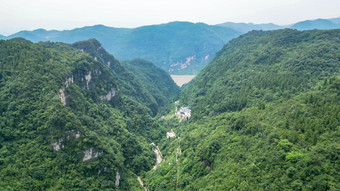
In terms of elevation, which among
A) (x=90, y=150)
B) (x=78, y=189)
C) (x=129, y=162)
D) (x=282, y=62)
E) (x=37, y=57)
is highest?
(x=37, y=57)

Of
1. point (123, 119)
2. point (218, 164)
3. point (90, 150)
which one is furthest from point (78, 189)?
point (123, 119)

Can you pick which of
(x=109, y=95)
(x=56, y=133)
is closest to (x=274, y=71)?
(x=109, y=95)

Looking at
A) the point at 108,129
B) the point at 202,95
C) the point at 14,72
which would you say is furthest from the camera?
the point at 202,95

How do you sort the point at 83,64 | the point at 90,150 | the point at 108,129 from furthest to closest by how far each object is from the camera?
the point at 83,64, the point at 108,129, the point at 90,150

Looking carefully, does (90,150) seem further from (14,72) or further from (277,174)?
(277,174)

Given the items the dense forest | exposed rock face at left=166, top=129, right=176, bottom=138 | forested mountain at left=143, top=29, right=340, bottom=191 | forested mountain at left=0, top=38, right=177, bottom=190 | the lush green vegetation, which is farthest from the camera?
exposed rock face at left=166, top=129, right=176, bottom=138

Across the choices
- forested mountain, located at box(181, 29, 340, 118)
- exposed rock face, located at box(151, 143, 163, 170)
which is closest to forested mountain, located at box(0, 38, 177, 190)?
exposed rock face, located at box(151, 143, 163, 170)

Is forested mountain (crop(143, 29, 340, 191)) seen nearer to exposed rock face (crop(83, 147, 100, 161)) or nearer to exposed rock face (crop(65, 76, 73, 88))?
exposed rock face (crop(83, 147, 100, 161))

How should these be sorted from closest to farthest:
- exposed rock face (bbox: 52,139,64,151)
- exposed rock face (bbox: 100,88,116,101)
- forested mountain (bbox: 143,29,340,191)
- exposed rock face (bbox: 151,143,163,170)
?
forested mountain (bbox: 143,29,340,191), exposed rock face (bbox: 52,139,64,151), exposed rock face (bbox: 151,143,163,170), exposed rock face (bbox: 100,88,116,101)
